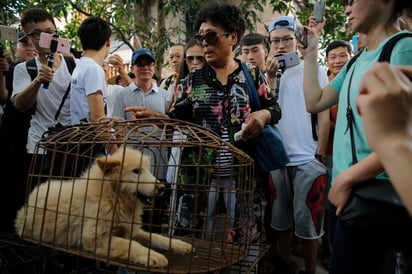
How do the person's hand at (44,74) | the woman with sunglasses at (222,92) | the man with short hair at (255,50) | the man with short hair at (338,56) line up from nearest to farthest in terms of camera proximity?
the woman with sunglasses at (222,92) → the person's hand at (44,74) → the man with short hair at (255,50) → the man with short hair at (338,56)

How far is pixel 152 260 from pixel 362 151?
107 centimetres

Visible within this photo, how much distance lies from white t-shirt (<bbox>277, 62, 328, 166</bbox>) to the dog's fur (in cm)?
150

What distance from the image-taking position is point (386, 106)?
30.0 inches

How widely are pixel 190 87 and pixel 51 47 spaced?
1.14 metres

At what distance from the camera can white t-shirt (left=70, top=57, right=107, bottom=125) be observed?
9.14ft

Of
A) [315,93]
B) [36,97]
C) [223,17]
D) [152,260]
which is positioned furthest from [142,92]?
[152,260]

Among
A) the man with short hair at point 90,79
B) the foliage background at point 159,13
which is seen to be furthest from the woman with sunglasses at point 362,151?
the foliage background at point 159,13

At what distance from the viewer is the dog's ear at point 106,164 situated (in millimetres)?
Result: 1950

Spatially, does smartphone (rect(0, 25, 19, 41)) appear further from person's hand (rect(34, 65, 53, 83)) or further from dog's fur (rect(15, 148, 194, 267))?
dog's fur (rect(15, 148, 194, 267))

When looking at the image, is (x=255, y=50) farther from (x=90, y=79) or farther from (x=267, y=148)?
(x=90, y=79)

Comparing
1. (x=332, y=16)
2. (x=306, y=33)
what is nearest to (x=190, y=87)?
(x=306, y=33)

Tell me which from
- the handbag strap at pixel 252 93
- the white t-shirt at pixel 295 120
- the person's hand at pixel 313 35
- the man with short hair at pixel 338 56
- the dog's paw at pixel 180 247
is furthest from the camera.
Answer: the man with short hair at pixel 338 56

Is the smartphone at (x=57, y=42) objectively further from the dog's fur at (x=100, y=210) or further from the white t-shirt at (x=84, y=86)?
the dog's fur at (x=100, y=210)

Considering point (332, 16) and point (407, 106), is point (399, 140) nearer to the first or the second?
point (407, 106)
